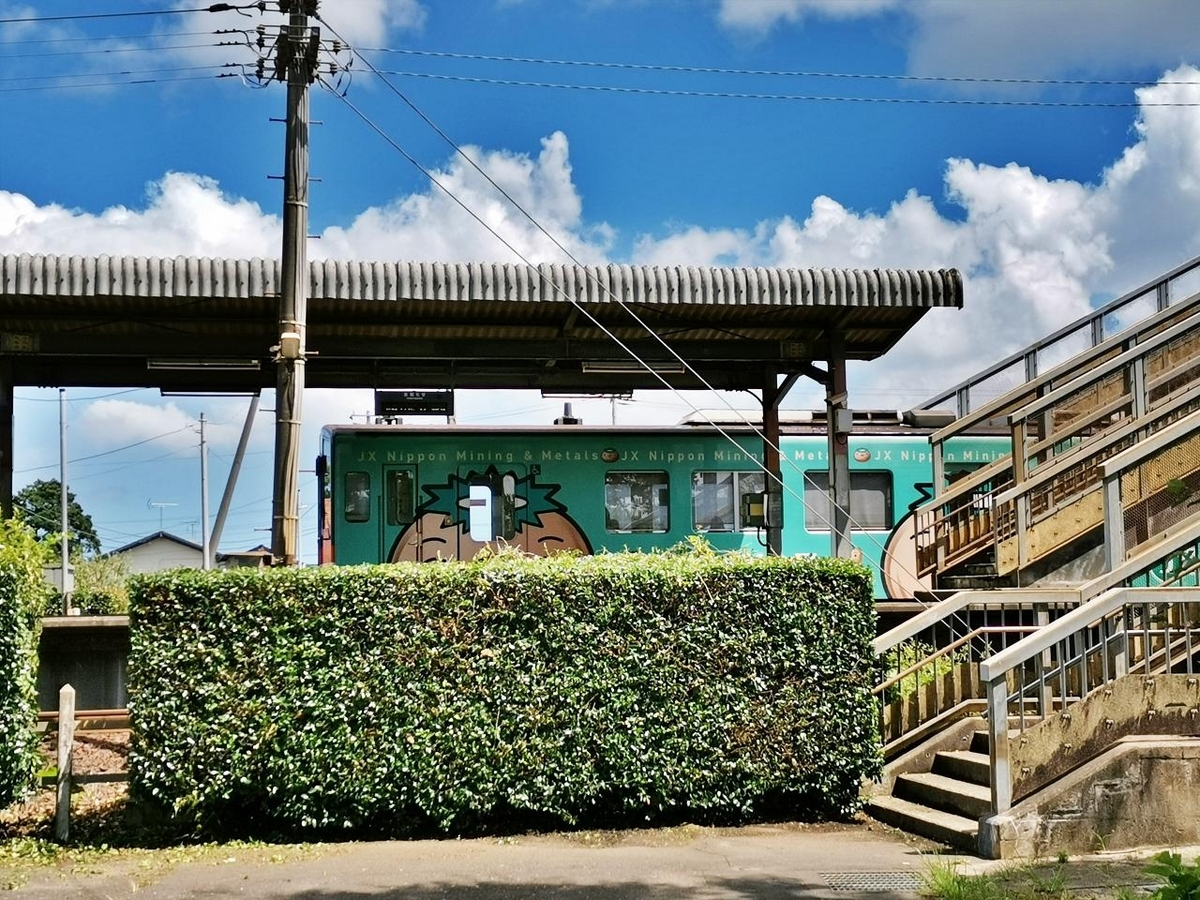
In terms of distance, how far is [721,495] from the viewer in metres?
20.1

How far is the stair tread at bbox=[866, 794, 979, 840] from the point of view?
917 cm

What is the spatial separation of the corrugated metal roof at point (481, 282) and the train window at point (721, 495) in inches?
188

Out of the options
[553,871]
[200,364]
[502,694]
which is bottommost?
[553,871]

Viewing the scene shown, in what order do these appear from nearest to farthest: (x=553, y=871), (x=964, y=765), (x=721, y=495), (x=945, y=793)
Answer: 1. (x=553, y=871)
2. (x=945, y=793)
3. (x=964, y=765)
4. (x=721, y=495)

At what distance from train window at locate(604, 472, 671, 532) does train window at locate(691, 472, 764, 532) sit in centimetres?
52

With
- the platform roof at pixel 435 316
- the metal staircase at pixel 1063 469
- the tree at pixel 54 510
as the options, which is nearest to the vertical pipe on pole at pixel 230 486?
the platform roof at pixel 435 316

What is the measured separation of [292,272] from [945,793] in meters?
7.02

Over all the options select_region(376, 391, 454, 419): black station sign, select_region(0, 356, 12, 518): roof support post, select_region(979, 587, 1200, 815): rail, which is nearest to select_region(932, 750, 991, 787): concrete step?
select_region(979, 587, 1200, 815): rail

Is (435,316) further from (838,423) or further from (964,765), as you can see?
(964,765)

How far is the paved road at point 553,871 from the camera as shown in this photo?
8016mm

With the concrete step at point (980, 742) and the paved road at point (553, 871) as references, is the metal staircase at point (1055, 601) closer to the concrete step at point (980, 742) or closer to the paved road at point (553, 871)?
the concrete step at point (980, 742)

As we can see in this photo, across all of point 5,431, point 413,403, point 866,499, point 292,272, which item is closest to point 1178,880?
point 292,272

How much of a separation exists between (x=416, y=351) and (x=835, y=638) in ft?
30.0

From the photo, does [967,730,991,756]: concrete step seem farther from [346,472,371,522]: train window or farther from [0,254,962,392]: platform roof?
[346,472,371,522]: train window
